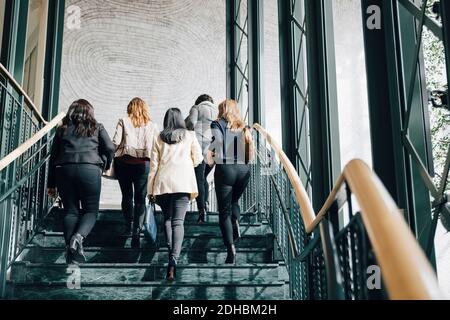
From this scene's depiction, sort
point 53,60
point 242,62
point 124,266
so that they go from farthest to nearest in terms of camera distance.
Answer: point 242,62, point 53,60, point 124,266

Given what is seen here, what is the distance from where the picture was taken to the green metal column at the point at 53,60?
771 cm

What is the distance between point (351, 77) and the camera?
33.2 feet

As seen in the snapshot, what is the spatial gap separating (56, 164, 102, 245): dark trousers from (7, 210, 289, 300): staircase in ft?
1.06

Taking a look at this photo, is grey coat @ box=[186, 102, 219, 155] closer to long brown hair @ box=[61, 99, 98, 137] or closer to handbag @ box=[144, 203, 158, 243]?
handbag @ box=[144, 203, 158, 243]

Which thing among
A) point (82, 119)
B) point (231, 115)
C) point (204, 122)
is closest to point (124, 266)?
point (82, 119)

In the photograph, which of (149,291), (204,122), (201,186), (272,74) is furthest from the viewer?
(272,74)

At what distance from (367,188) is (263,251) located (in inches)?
126

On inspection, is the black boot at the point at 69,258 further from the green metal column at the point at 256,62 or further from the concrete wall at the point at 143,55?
the concrete wall at the point at 143,55

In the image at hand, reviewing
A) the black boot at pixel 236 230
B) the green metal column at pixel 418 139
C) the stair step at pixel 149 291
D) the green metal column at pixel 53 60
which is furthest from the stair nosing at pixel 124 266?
the green metal column at pixel 53 60

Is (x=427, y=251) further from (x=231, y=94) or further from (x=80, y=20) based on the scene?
(x=80, y=20)

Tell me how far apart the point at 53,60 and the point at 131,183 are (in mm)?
3319

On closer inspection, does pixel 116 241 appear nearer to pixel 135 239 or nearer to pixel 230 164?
pixel 135 239

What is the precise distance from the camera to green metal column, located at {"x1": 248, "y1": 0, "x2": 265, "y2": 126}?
7758mm

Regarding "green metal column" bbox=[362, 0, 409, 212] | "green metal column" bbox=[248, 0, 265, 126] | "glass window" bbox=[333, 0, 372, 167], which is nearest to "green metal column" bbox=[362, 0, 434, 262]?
A: "green metal column" bbox=[362, 0, 409, 212]
